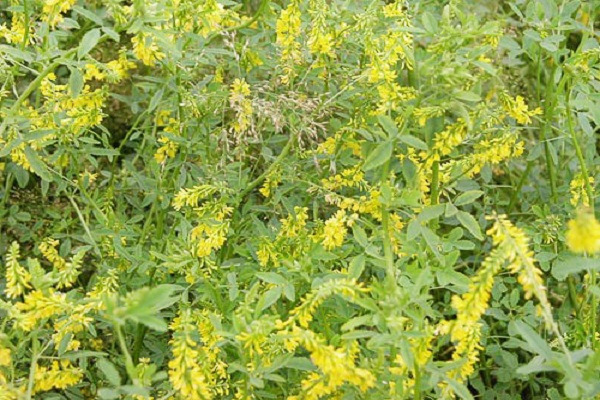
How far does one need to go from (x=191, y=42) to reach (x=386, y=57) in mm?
647

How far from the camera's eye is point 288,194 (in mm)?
2754

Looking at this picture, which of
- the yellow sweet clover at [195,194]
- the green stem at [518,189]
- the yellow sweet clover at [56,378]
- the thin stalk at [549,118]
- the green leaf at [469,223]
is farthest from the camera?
the green stem at [518,189]

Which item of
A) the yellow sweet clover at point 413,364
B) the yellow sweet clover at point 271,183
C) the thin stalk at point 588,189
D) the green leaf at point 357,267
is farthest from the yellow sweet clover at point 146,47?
the thin stalk at point 588,189

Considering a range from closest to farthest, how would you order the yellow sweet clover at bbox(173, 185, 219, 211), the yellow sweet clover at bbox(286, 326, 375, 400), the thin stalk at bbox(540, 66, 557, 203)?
the yellow sweet clover at bbox(286, 326, 375, 400) → the yellow sweet clover at bbox(173, 185, 219, 211) → the thin stalk at bbox(540, 66, 557, 203)

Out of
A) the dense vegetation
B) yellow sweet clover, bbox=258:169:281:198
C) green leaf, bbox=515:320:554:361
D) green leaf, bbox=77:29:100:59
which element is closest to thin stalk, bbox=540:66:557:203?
the dense vegetation

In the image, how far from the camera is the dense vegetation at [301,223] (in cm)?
183

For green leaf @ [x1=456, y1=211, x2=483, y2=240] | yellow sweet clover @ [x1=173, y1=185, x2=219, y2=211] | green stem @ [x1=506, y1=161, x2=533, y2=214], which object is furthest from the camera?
green stem @ [x1=506, y1=161, x2=533, y2=214]

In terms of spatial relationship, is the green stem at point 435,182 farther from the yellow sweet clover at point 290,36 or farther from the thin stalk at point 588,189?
the yellow sweet clover at point 290,36

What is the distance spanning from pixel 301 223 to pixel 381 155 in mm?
467

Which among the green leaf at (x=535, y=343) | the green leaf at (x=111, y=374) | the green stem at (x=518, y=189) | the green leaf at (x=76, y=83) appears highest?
the green leaf at (x=76, y=83)

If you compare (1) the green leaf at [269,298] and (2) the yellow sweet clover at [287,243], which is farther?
(2) the yellow sweet clover at [287,243]

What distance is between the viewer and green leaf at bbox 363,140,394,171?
1.93 m

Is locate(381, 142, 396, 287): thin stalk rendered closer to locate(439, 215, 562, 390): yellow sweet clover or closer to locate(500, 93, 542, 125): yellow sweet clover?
locate(439, 215, 562, 390): yellow sweet clover

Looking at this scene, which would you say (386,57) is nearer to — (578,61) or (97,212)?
(578,61)
